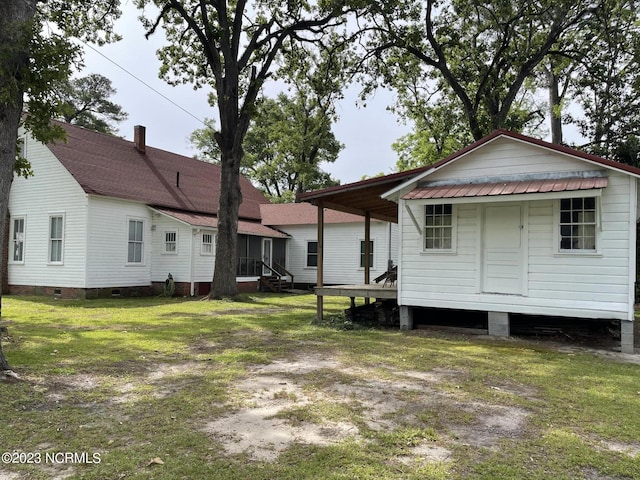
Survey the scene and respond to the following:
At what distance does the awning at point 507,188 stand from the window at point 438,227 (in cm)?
53

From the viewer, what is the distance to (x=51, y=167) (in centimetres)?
1716

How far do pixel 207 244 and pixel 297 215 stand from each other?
278 inches

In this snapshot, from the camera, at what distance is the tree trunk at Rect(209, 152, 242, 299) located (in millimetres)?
16297

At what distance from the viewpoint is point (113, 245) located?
56.4ft

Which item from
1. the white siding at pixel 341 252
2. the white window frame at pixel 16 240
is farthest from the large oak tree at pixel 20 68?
the white siding at pixel 341 252

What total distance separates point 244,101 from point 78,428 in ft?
47.7

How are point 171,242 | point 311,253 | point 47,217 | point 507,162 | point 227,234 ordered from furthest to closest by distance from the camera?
1. point 311,253
2. point 171,242
3. point 47,217
4. point 227,234
5. point 507,162

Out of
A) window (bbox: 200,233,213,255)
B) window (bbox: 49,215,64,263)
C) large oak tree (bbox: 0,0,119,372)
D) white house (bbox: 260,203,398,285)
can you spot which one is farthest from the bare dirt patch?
white house (bbox: 260,203,398,285)

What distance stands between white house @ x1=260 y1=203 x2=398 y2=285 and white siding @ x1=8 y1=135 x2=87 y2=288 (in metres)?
10.7

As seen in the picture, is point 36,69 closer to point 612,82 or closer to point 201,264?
point 201,264

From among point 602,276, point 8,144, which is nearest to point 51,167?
point 8,144

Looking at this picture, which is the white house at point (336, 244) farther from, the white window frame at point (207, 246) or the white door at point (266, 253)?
the white window frame at point (207, 246)

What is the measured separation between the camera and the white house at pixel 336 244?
72.5 ft

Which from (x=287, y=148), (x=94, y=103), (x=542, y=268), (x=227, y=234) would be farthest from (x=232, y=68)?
(x=94, y=103)
